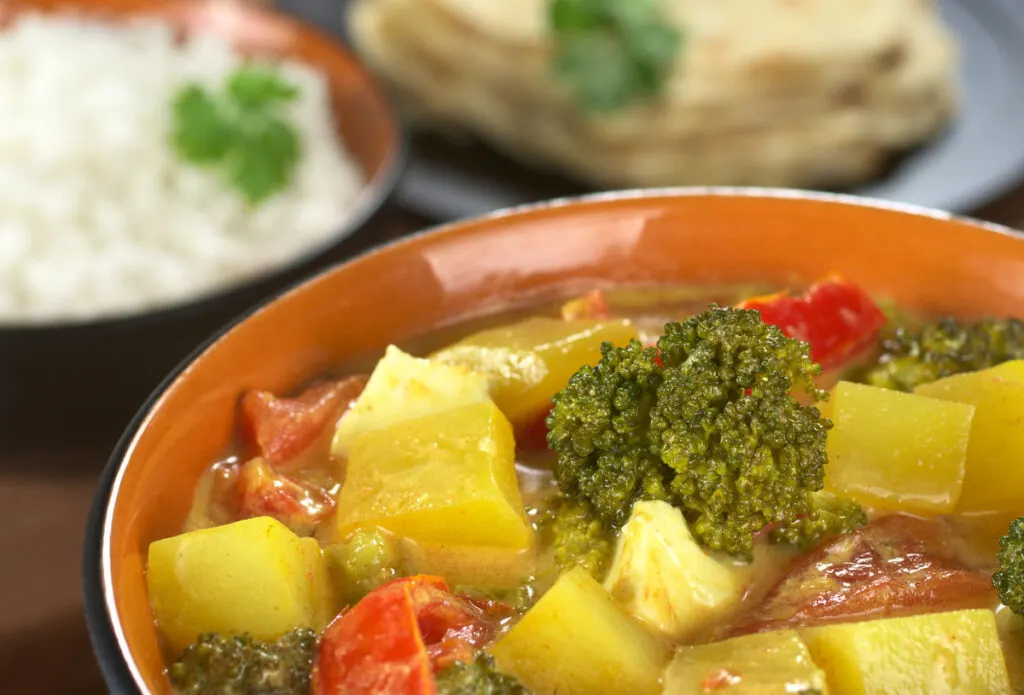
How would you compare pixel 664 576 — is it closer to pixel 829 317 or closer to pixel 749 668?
pixel 749 668

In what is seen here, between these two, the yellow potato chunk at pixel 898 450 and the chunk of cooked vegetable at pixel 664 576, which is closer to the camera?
the chunk of cooked vegetable at pixel 664 576

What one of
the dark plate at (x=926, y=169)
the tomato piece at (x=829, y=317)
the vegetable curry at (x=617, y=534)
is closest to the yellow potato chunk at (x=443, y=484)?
the vegetable curry at (x=617, y=534)

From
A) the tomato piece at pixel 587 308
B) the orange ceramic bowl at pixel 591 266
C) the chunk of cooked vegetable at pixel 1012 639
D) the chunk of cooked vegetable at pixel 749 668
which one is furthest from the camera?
the tomato piece at pixel 587 308

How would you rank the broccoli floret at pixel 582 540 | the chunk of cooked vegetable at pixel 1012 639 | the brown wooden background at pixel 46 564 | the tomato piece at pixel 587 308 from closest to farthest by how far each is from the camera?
1. the chunk of cooked vegetable at pixel 1012 639
2. the broccoli floret at pixel 582 540
3. the tomato piece at pixel 587 308
4. the brown wooden background at pixel 46 564

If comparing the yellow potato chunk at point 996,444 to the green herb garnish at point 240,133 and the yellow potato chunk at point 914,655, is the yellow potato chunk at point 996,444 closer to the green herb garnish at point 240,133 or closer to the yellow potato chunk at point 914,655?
the yellow potato chunk at point 914,655

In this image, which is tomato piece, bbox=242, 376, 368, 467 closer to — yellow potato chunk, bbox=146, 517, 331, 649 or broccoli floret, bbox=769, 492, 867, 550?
yellow potato chunk, bbox=146, 517, 331, 649

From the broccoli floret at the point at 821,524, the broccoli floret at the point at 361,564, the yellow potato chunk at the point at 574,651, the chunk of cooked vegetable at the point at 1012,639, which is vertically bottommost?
the broccoli floret at the point at 361,564

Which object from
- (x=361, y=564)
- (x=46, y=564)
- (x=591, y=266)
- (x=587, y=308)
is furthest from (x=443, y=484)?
(x=46, y=564)

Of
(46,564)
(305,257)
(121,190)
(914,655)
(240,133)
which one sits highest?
(914,655)
